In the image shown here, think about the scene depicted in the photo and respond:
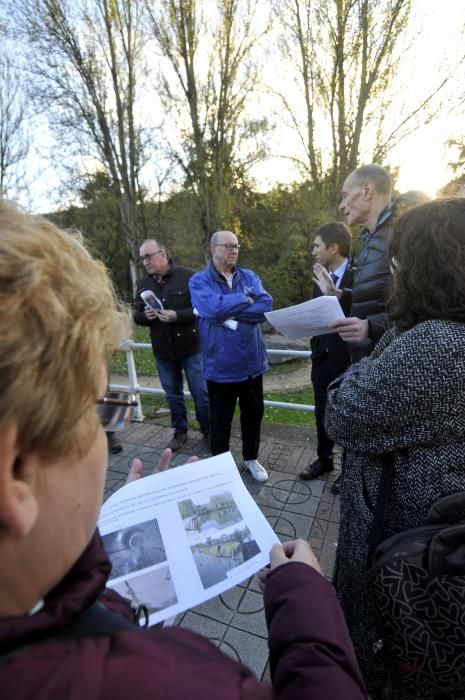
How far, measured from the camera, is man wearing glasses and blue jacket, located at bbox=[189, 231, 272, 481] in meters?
2.98

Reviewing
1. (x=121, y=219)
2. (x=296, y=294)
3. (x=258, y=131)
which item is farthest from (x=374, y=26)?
(x=121, y=219)

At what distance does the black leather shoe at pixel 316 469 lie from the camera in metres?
3.21

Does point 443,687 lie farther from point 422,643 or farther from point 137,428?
point 137,428

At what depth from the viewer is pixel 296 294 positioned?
15.9 m

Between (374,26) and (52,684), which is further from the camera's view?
(374,26)

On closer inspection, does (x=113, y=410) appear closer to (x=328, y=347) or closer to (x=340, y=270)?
(x=328, y=347)

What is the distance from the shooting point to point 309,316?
224cm

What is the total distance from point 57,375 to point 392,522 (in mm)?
1171

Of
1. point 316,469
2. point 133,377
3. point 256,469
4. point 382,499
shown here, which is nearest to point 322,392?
point 316,469

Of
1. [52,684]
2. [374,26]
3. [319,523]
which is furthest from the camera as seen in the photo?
[374,26]

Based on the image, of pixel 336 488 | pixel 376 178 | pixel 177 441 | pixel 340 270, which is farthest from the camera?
pixel 177 441

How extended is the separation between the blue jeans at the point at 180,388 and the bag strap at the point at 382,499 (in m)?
2.87

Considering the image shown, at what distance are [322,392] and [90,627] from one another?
2.81 meters

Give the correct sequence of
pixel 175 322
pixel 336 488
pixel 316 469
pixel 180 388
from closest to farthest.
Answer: pixel 336 488 < pixel 316 469 < pixel 175 322 < pixel 180 388
